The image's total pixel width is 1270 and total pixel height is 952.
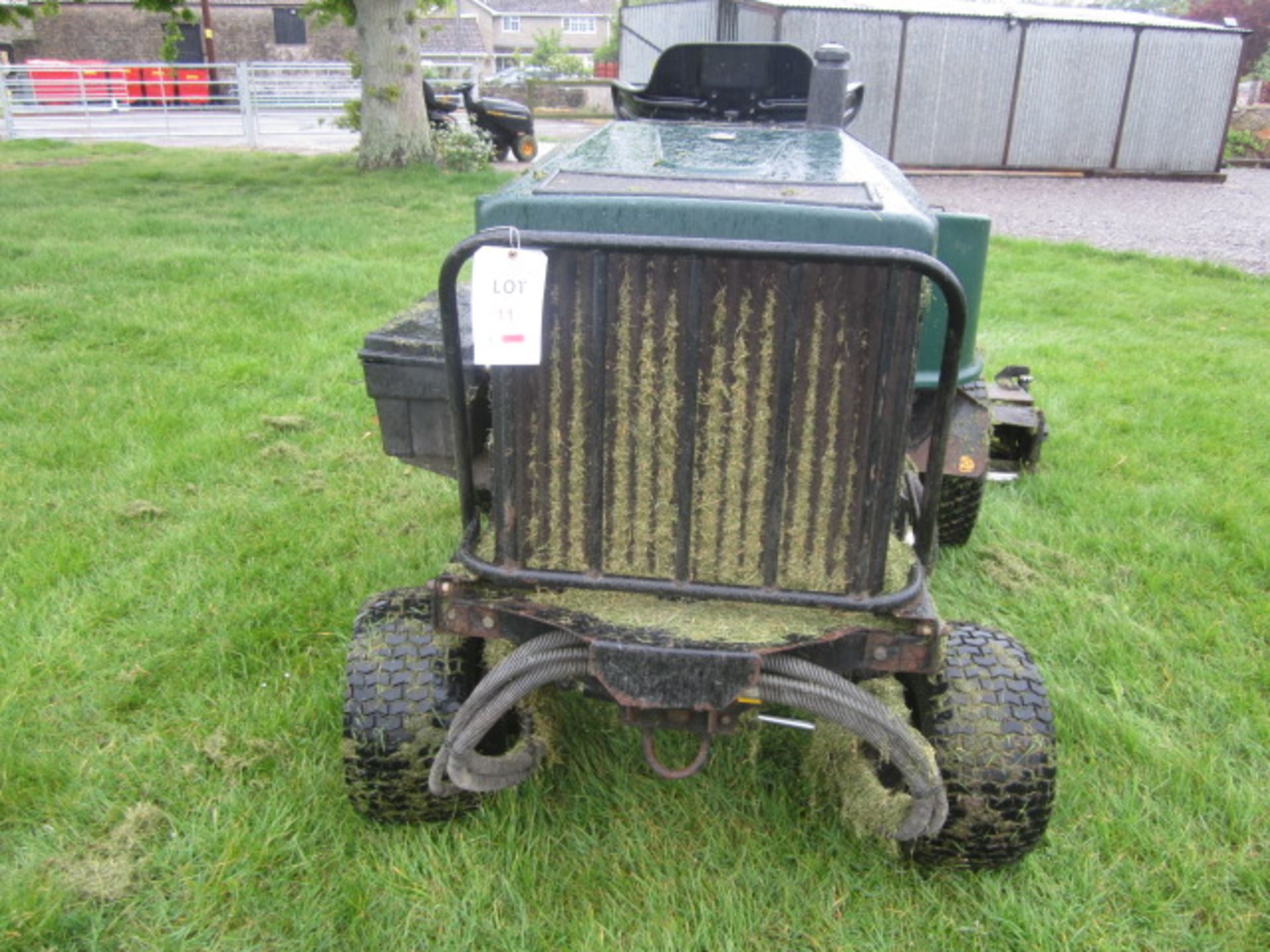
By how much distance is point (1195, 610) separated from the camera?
350 cm

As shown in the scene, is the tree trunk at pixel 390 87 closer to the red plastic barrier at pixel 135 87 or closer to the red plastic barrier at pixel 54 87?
the red plastic barrier at pixel 54 87

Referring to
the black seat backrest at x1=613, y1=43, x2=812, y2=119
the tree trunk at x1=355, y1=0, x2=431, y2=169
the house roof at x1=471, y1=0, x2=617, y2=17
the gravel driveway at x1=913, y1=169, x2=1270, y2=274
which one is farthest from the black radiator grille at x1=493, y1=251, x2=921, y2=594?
the house roof at x1=471, y1=0, x2=617, y2=17

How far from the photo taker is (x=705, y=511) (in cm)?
217

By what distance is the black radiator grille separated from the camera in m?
2.00

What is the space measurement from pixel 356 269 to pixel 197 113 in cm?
2351

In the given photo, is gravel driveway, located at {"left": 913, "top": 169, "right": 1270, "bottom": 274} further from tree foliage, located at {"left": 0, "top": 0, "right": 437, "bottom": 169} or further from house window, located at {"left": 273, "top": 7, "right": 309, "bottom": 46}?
house window, located at {"left": 273, "top": 7, "right": 309, "bottom": 46}

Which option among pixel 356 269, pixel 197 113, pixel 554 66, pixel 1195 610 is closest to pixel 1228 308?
pixel 1195 610

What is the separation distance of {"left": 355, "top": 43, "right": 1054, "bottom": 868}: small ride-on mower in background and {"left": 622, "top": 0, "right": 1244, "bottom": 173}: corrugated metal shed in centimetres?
1467

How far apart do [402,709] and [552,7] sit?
224 feet

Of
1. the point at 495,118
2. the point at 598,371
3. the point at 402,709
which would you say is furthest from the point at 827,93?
the point at 495,118

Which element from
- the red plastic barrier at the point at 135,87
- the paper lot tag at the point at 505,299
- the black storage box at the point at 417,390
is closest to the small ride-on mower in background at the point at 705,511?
the paper lot tag at the point at 505,299

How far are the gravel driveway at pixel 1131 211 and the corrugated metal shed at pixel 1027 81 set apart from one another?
0.60 m

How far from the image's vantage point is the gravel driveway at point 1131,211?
10.4m

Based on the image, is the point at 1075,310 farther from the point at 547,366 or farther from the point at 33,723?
the point at 33,723
